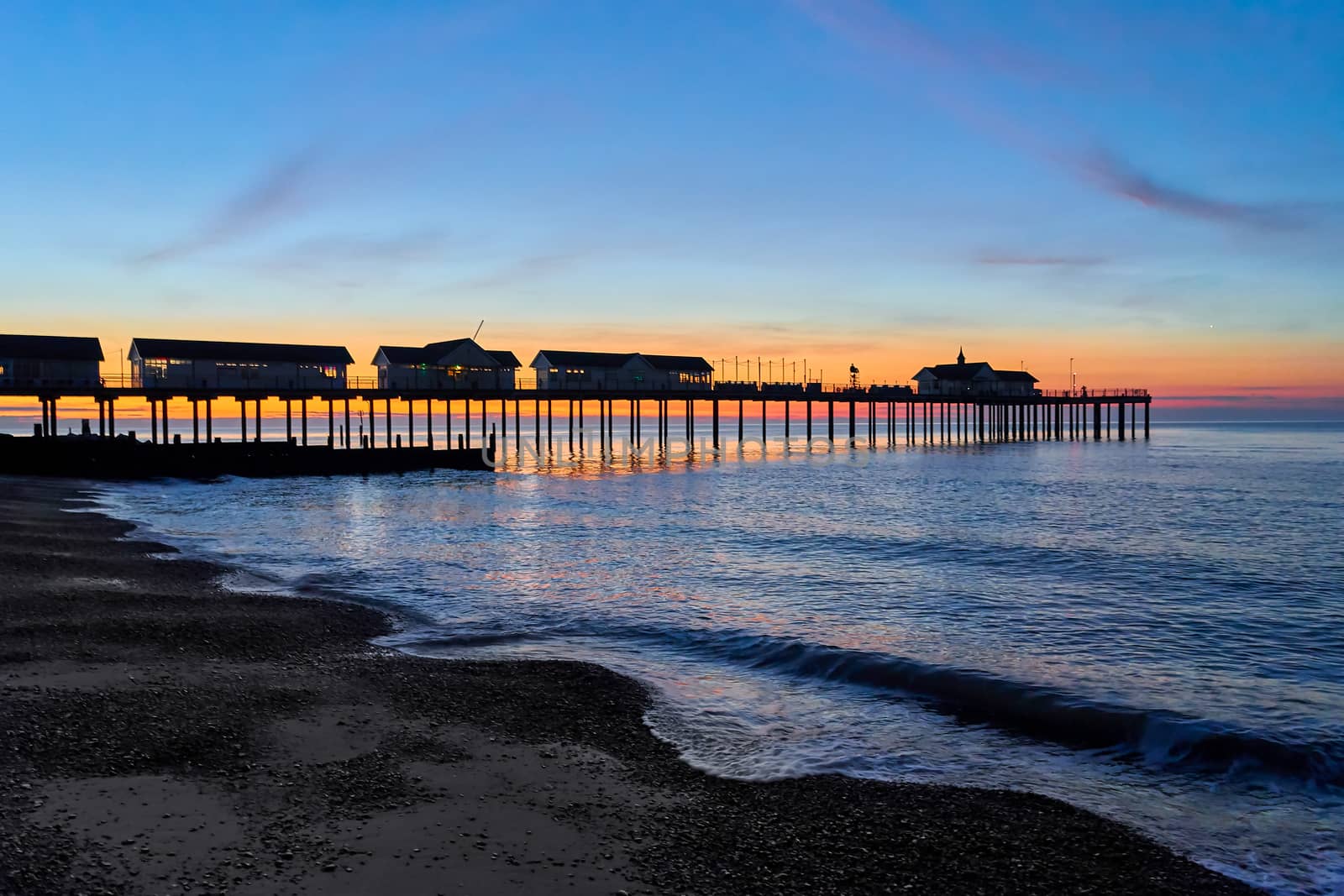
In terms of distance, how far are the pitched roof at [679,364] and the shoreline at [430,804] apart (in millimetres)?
68850

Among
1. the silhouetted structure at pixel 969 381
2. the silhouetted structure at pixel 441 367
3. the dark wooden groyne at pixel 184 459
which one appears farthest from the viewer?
the silhouetted structure at pixel 969 381

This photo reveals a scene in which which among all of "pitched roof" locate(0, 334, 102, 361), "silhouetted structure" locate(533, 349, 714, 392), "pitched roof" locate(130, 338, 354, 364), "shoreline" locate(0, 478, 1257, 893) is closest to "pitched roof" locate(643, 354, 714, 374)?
"silhouetted structure" locate(533, 349, 714, 392)

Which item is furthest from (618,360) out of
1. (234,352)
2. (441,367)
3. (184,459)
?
(184,459)

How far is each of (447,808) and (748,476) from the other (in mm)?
44377

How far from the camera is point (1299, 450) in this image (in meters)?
92.8

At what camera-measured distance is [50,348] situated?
2057 inches

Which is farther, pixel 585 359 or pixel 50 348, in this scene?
pixel 585 359

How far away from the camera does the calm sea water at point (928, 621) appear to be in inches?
324

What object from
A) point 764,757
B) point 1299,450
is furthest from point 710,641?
point 1299,450

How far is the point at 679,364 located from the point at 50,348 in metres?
47.5

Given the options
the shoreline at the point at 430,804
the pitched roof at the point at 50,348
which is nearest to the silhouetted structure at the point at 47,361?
the pitched roof at the point at 50,348

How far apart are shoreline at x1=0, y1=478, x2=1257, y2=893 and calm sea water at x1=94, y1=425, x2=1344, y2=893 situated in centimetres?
83

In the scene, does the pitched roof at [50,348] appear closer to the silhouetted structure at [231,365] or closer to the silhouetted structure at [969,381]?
the silhouetted structure at [231,365]

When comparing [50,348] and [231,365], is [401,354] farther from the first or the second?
[50,348]
